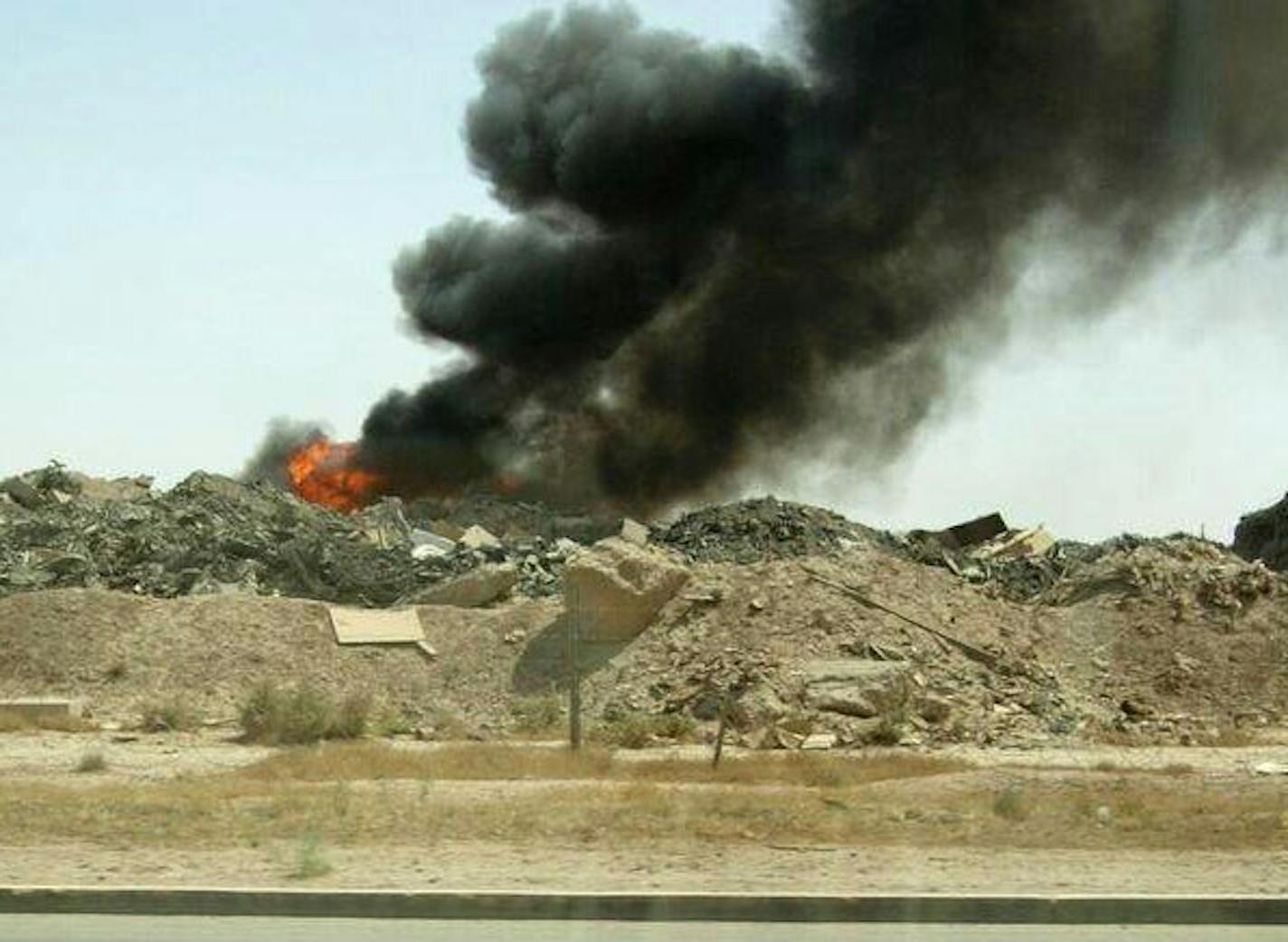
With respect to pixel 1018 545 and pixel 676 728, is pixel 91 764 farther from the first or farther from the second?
pixel 1018 545

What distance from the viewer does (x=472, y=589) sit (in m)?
31.0

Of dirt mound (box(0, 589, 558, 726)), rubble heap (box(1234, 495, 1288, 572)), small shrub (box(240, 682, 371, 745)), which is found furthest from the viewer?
rubble heap (box(1234, 495, 1288, 572))

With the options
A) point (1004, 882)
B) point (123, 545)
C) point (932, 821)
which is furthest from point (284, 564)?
point (1004, 882)

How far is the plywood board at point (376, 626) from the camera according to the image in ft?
94.4

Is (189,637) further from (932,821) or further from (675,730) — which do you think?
(932,821)

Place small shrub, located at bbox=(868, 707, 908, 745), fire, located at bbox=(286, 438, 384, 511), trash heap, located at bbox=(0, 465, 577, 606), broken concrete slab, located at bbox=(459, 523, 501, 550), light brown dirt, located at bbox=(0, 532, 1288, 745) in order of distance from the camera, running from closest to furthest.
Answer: small shrub, located at bbox=(868, 707, 908, 745)
light brown dirt, located at bbox=(0, 532, 1288, 745)
trash heap, located at bbox=(0, 465, 577, 606)
broken concrete slab, located at bbox=(459, 523, 501, 550)
fire, located at bbox=(286, 438, 384, 511)

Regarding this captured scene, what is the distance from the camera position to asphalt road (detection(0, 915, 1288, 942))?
402 inches

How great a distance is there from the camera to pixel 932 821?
1491 cm

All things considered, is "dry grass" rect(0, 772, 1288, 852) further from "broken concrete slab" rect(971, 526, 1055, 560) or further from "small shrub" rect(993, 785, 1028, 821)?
"broken concrete slab" rect(971, 526, 1055, 560)

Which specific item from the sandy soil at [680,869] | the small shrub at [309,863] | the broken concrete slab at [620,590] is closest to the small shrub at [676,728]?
the broken concrete slab at [620,590]

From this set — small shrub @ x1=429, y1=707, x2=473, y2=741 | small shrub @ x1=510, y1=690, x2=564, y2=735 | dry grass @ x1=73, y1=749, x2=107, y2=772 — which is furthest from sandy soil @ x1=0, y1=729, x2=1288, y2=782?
small shrub @ x1=510, y1=690, x2=564, y2=735

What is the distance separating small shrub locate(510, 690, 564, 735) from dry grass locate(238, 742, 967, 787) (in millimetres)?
3637

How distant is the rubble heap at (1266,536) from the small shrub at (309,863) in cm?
2997

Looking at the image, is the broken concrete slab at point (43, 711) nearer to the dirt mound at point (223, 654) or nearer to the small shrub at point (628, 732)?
the dirt mound at point (223, 654)
